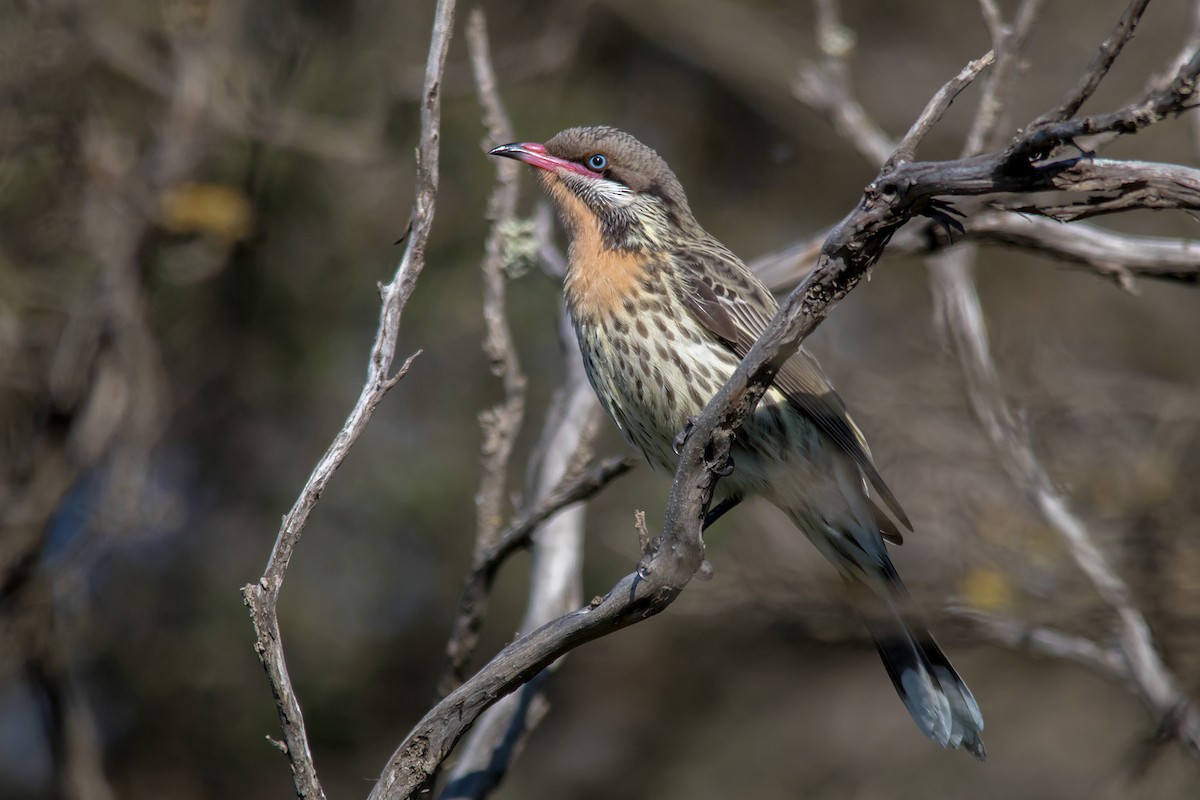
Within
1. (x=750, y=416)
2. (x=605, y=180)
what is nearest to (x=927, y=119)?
(x=750, y=416)

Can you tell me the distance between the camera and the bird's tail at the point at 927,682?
4176 mm

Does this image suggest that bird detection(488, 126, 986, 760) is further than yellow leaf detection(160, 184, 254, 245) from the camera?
No

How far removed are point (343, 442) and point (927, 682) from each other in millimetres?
2442

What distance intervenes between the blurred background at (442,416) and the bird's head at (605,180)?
1949 mm

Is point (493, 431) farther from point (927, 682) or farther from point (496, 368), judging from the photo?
point (927, 682)

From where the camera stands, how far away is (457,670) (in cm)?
459

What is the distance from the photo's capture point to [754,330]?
175 inches

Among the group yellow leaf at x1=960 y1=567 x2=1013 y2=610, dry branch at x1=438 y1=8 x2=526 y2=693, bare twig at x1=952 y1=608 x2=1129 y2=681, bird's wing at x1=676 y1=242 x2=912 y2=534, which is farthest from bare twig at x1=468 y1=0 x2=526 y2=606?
yellow leaf at x1=960 y1=567 x2=1013 y2=610

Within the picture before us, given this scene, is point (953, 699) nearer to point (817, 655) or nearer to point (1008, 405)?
point (1008, 405)

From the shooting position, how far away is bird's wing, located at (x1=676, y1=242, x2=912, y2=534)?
4.18 metres

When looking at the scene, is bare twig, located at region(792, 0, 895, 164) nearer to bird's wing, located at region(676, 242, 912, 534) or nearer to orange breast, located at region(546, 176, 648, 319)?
bird's wing, located at region(676, 242, 912, 534)

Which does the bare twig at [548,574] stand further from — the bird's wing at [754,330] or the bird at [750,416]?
the bird's wing at [754,330]

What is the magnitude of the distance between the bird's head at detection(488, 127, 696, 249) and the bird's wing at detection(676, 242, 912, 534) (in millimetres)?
314

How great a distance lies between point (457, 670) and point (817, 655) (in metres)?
5.56
